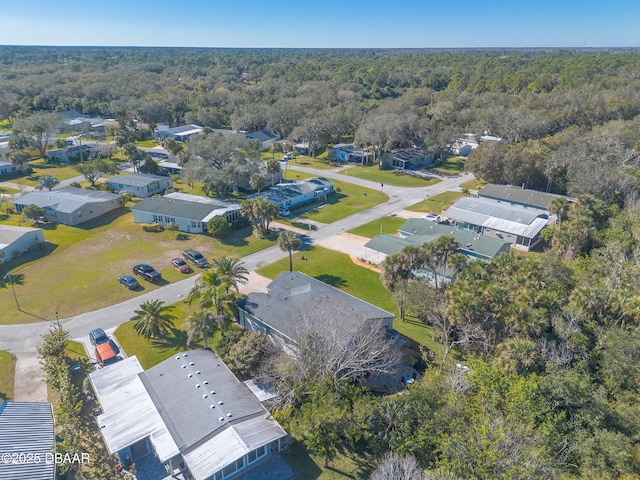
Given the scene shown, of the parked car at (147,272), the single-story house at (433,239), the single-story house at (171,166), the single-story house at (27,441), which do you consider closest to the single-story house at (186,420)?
the single-story house at (27,441)

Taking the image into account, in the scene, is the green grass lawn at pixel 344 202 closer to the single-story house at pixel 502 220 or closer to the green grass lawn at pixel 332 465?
the single-story house at pixel 502 220

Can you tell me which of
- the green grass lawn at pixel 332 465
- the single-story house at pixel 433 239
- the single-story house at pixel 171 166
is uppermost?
the single-story house at pixel 171 166

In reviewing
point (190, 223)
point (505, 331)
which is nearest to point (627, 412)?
point (505, 331)

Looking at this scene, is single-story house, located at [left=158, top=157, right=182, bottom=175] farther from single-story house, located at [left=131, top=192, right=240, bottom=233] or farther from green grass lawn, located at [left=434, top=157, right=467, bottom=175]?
green grass lawn, located at [left=434, top=157, right=467, bottom=175]

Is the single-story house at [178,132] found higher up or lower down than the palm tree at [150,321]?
higher up

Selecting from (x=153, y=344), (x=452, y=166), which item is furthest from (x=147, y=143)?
(x=153, y=344)

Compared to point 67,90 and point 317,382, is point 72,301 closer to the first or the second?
point 317,382

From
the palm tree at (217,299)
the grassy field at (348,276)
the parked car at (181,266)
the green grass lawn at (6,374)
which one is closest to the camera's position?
the green grass lawn at (6,374)
